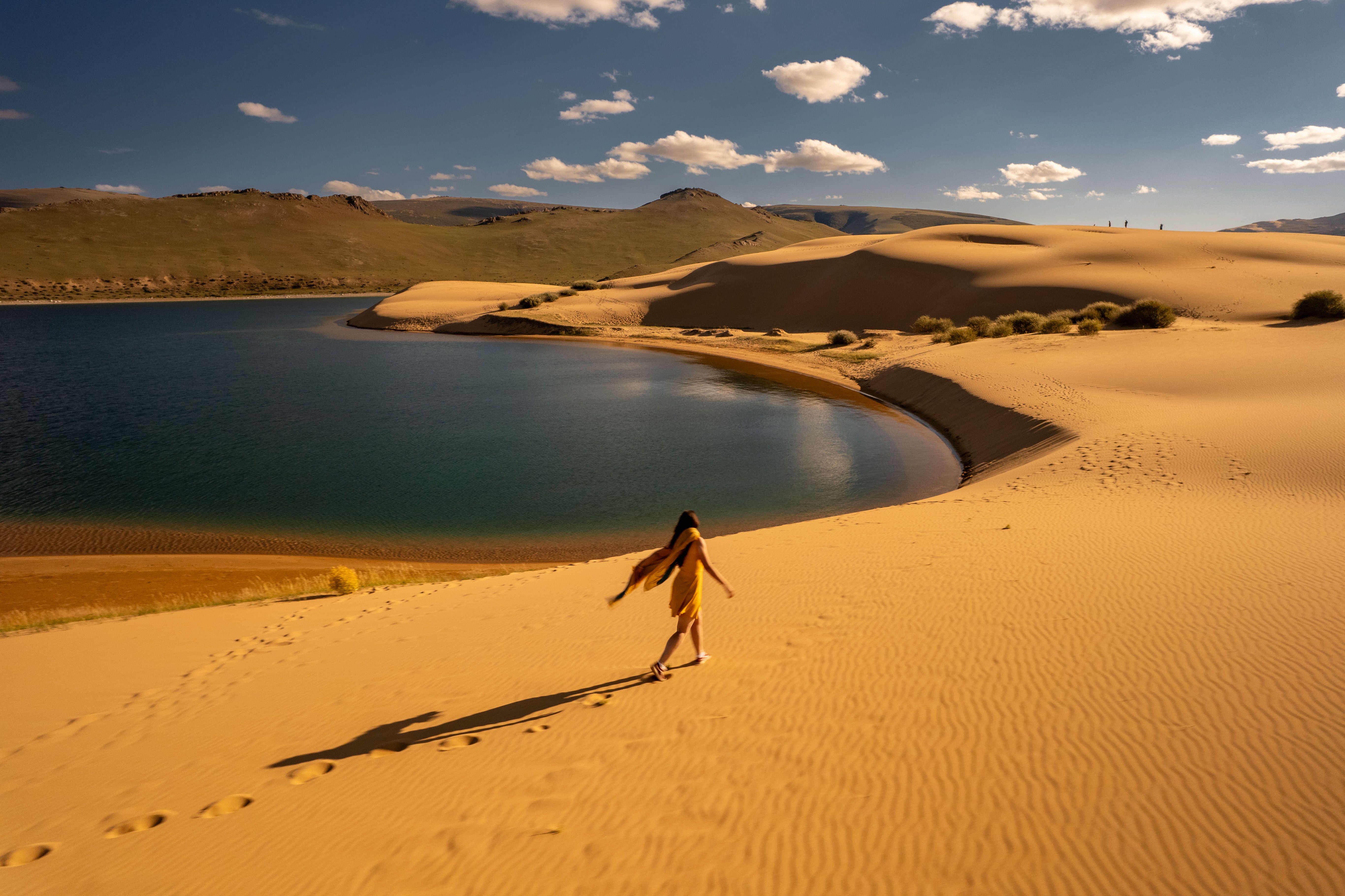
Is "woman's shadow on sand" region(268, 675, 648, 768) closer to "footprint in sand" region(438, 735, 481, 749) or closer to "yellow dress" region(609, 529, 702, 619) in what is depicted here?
"footprint in sand" region(438, 735, 481, 749)

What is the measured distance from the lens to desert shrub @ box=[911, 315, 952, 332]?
42.6m

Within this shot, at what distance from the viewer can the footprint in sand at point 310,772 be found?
16.9 ft

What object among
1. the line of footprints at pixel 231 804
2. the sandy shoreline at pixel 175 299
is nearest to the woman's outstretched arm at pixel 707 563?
the line of footprints at pixel 231 804

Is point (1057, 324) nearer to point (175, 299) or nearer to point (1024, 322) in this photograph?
point (1024, 322)

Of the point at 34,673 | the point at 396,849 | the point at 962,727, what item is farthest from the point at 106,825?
the point at 962,727

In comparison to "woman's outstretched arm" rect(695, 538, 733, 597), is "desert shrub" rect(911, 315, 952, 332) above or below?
above

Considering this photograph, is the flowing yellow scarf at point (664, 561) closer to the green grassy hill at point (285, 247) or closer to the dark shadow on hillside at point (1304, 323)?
the dark shadow on hillside at point (1304, 323)

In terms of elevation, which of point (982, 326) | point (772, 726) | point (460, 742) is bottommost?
point (460, 742)

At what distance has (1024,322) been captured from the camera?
3744cm

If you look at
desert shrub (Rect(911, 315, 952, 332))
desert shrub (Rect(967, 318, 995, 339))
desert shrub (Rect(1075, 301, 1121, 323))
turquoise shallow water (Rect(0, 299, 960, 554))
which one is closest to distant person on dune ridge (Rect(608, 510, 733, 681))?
turquoise shallow water (Rect(0, 299, 960, 554))

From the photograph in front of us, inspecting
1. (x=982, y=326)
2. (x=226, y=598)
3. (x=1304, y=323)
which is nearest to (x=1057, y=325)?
(x=982, y=326)

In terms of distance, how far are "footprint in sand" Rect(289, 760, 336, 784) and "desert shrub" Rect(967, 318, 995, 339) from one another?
36967mm

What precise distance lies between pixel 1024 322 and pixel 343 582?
1468 inches

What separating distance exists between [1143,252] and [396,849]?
5901cm
